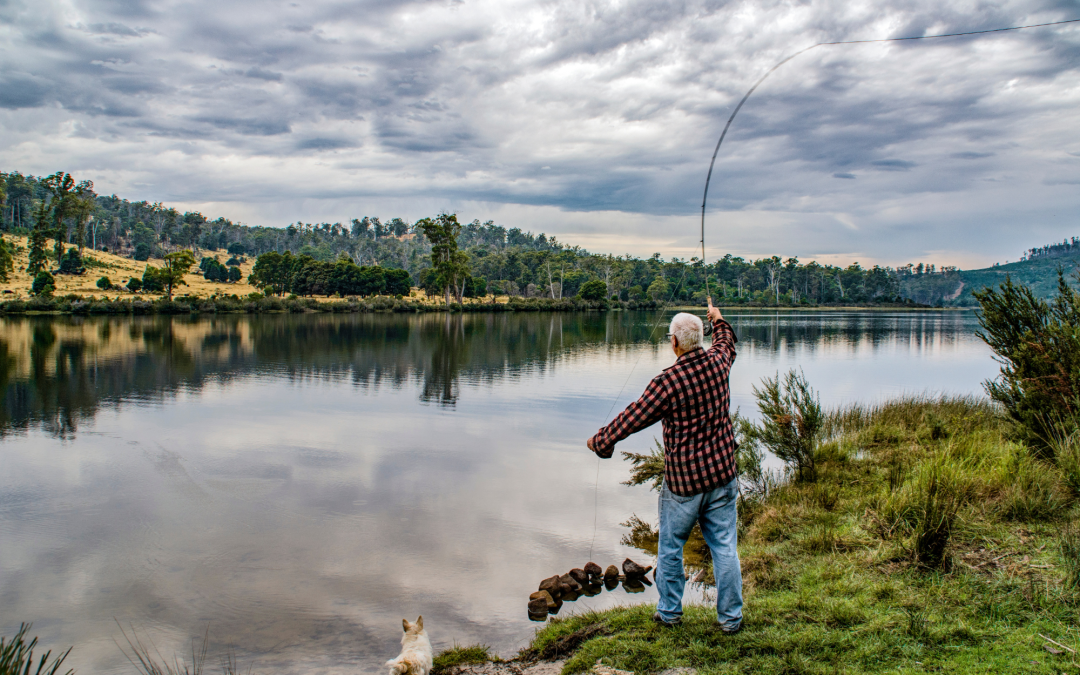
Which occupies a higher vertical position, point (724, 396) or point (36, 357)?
point (724, 396)

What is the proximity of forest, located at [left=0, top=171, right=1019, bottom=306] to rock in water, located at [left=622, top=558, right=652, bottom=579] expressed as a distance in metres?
78.1

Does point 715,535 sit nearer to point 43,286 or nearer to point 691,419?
point 691,419

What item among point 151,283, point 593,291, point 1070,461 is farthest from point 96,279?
point 1070,461

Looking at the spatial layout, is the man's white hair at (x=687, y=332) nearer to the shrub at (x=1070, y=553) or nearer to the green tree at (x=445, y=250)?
the shrub at (x=1070, y=553)

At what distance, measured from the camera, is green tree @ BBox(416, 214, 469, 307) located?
273 feet

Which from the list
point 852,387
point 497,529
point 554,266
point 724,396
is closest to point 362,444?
point 497,529

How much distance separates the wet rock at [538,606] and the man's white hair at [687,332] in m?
3.52

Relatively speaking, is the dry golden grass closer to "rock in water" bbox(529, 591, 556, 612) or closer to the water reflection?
the water reflection

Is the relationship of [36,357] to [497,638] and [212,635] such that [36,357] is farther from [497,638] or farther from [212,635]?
[497,638]

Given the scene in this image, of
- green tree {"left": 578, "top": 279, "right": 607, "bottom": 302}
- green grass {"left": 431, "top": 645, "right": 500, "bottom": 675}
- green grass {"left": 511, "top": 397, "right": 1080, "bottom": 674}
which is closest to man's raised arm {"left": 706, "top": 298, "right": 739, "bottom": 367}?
green grass {"left": 511, "top": 397, "right": 1080, "bottom": 674}

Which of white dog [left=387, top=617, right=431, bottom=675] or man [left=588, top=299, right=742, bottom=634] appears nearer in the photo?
man [left=588, top=299, right=742, bottom=634]

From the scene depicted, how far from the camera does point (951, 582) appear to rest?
4828mm

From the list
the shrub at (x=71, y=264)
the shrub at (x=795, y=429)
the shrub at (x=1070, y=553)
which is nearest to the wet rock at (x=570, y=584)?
the shrub at (x=1070, y=553)

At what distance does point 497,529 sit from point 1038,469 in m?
6.74
